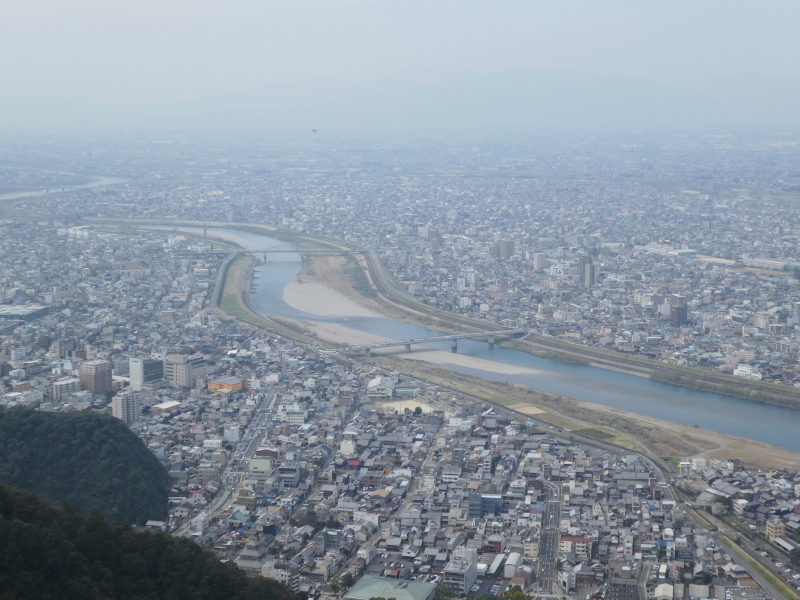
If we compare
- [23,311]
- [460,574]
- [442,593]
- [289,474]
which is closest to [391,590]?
[442,593]

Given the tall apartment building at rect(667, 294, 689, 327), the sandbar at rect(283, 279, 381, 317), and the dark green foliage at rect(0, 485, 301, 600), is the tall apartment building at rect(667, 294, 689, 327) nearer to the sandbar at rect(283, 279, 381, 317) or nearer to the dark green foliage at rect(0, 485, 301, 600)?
the sandbar at rect(283, 279, 381, 317)

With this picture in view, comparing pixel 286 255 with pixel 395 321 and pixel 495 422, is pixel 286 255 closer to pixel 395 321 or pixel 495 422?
pixel 395 321

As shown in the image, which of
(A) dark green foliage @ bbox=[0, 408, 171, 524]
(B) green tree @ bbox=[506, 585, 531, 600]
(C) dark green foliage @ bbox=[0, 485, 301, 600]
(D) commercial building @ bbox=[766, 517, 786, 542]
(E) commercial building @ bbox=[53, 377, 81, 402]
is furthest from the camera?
(E) commercial building @ bbox=[53, 377, 81, 402]

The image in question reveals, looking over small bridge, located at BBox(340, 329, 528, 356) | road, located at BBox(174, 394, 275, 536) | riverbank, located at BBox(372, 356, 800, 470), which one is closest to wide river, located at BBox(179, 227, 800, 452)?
small bridge, located at BBox(340, 329, 528, 356)

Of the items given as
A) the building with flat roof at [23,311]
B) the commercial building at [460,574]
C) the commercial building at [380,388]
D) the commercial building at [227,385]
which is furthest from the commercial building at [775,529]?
the building with flat roof at [23,311]

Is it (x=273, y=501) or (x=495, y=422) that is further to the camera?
(x=495, y=422)

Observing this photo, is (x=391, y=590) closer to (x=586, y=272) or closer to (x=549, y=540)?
(x=549, y=540)

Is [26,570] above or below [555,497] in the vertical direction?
above

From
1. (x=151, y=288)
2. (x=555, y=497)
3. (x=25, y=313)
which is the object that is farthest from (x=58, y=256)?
(x=555, y=497)
